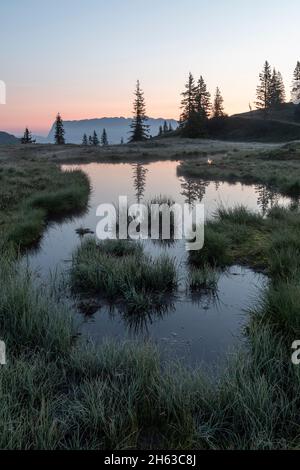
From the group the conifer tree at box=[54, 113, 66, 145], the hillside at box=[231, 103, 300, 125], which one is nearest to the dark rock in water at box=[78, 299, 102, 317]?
the conifer tree at box=[54, 113, 66, 145]

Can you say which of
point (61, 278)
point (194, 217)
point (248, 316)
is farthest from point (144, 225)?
point (248, 316)

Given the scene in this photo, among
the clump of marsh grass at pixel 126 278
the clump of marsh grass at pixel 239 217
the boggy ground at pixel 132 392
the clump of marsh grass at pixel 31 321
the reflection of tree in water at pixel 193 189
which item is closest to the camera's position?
the boggy ground at pixel 132 392

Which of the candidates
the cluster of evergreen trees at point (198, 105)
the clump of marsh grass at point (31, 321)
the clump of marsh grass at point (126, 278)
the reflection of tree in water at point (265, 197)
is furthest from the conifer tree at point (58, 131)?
the clump of marsh grass at point (31, 321)

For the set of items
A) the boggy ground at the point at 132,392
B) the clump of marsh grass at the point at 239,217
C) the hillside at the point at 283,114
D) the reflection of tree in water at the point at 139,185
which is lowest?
the boggy ground at the point at 132,392

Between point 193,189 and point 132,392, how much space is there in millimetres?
19920

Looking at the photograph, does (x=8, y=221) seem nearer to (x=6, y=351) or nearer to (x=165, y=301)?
(x=165, y=301)

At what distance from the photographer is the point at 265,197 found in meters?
19.8

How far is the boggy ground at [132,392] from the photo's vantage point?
3650mm

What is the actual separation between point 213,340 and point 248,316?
0.99 meters

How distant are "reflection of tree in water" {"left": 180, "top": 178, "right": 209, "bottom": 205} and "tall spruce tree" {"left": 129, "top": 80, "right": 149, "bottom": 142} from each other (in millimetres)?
63701

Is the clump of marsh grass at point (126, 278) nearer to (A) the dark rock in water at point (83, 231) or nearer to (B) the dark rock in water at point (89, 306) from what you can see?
(B) the dark rock in water at point (89, 306)

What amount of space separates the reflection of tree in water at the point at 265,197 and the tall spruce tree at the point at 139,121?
68.6 metres

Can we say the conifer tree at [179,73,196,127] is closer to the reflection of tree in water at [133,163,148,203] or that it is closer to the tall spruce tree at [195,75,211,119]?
the tall spruce tree at [195,75,211,119]
